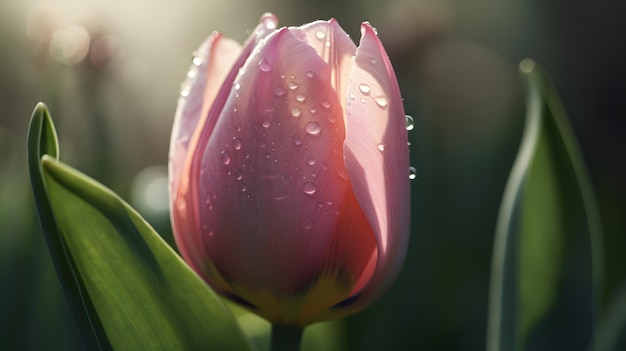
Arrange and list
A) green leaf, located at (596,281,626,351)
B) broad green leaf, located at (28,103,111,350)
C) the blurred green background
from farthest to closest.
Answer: the blurred green background → green leaf, located at (596,281,626,351) → broad green leaf, located at (28,103,111,350)

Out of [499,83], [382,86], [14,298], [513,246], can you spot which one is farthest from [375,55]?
[499,83]

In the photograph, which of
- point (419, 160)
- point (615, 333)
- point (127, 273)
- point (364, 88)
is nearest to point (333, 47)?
point (364, 88)

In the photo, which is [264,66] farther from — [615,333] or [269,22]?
[615,333]

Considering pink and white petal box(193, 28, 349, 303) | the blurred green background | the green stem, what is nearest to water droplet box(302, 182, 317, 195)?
pink and white petal box(193, 28, 349, 303)

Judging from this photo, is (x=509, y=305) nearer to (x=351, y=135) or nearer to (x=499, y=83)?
(x=351, y=135)

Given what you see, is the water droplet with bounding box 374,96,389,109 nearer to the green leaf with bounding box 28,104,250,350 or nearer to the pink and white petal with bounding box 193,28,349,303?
the pink and white petal with bounding box 193,28,349,303

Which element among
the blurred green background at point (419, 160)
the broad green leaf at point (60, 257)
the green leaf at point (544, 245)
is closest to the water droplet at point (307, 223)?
the broad green leaf at point (60, 257)
